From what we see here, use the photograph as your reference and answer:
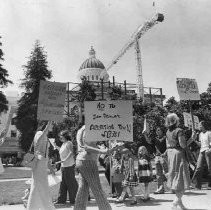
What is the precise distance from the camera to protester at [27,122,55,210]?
806cm

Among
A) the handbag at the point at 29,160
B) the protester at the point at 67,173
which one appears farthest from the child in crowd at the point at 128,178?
the handbag at the point at 29,160

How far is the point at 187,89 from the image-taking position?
12078 millimetres

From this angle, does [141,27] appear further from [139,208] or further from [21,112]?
[139,208]

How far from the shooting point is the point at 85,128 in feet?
23.3

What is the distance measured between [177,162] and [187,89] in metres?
4.07

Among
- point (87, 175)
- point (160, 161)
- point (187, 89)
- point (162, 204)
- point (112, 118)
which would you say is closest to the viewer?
point (87, 175)

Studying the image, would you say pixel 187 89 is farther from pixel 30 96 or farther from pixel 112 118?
pixel 30 96

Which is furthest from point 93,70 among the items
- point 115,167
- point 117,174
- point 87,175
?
point 87,175

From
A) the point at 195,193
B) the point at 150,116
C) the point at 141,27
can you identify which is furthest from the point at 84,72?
the point at 195,193

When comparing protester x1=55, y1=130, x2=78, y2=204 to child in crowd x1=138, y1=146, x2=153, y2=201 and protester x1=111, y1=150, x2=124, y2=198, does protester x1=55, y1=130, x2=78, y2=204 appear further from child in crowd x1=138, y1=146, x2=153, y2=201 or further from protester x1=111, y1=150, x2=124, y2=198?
child in crowd x1=138, y1=146, x2=153, y2=201

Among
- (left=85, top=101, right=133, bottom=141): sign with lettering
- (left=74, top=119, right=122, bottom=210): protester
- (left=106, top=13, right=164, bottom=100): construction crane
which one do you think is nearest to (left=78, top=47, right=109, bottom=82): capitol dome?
(left=106, top=13, right=164, bottom=100): construction crane

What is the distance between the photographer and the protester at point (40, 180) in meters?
8.06

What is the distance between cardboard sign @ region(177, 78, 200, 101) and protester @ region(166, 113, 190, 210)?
3.52 m

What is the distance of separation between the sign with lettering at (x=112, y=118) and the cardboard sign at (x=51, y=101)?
1.41 meters
